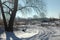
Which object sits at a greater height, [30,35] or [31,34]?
[30,35]

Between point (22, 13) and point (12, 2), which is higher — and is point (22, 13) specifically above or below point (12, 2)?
below

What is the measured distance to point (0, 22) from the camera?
80.4 ft

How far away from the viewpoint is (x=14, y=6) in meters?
17.9

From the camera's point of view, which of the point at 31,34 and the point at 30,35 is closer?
the point at 30,35

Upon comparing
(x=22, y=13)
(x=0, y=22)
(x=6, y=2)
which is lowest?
(x=0, y=22)

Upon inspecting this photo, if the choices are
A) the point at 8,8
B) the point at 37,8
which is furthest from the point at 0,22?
the point at 37,8

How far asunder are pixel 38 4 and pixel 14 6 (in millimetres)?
→ 2950

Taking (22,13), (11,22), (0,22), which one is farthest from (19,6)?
(0,22)

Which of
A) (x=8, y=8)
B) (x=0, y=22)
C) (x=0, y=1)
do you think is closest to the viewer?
(x=0, y=1)

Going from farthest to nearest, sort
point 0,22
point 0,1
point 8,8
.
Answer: point 0,22
point 8,8
point 0,1

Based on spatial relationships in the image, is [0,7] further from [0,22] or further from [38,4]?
[0,22]

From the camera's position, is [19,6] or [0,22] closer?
[19,6]

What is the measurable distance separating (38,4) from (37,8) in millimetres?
507

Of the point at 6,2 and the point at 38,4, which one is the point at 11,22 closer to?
the point at 6,2
